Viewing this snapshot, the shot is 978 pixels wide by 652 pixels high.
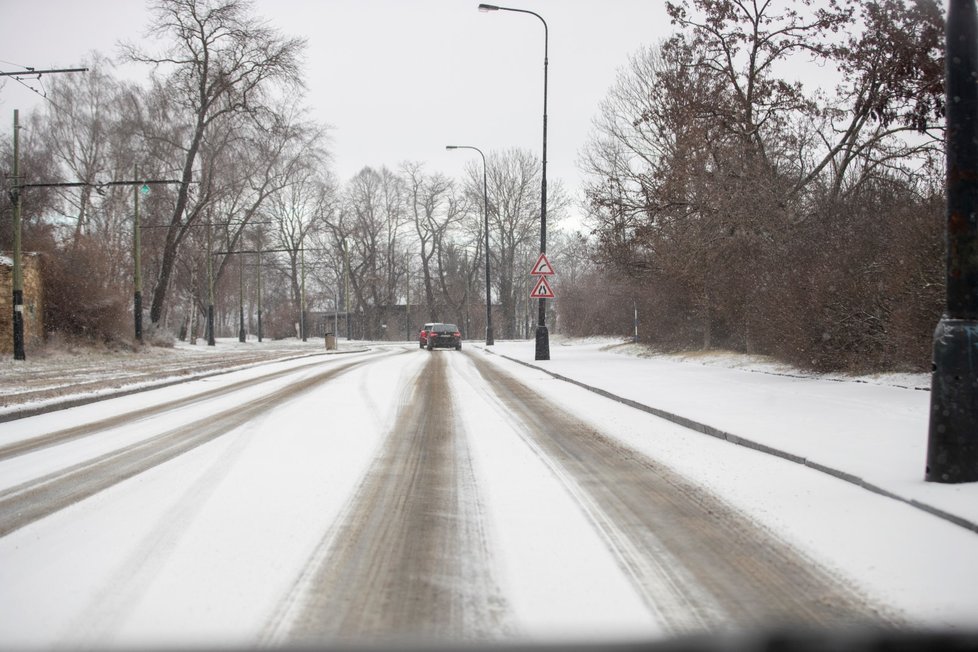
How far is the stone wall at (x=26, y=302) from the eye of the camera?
24.2m

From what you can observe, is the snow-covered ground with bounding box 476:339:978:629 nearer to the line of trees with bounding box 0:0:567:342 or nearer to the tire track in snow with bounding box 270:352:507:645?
the tire track in snow with bounding box 270:352:507:645

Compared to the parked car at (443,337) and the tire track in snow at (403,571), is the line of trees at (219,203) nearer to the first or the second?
the parked car at (443,337)

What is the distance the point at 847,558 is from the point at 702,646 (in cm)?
285

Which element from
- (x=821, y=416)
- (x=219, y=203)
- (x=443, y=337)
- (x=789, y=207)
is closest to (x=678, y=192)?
(x=789, y=207)

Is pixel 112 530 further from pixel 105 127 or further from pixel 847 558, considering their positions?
pixel 105 127

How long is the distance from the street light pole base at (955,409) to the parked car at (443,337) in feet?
108

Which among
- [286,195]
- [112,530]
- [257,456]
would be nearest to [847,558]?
[112,530]

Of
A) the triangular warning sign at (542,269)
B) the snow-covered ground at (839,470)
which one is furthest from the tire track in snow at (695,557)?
the triangular warning sign at (542,269)

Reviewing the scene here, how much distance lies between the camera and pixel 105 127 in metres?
43.8

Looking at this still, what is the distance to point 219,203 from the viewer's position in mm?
49000

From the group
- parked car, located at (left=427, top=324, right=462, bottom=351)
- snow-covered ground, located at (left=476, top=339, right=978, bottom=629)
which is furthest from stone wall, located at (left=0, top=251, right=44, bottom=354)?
snow-covered ground, located at (left=476, top=339, right=978, bottom=629)

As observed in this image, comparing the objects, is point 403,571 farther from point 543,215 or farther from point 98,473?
point 543,215

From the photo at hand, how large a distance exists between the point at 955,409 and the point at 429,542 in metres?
3.83

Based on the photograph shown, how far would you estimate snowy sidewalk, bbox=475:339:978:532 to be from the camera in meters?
5.40
